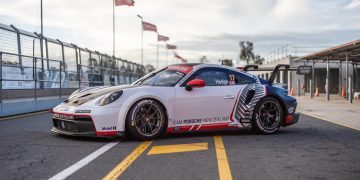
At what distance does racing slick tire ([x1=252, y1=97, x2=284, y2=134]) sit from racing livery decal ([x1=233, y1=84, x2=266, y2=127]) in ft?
0.31

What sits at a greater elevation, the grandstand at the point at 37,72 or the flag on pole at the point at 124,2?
the flag on pole at the point at 124,2

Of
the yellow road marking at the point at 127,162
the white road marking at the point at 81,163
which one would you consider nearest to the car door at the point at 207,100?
the yellow road marking at the point at 127,162

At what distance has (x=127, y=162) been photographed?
17.4 feet

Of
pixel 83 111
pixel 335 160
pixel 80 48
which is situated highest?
pixel 80 48

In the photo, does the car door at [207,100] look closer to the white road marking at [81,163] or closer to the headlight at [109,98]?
the headlight at [109,98]

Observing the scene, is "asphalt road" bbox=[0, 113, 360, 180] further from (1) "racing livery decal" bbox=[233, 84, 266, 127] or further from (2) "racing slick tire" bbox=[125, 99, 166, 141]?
(1) "racing livery decal" bbox=[233, 84, 266, 127]

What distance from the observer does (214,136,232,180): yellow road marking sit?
4.65m

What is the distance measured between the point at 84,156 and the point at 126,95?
5.27 ft

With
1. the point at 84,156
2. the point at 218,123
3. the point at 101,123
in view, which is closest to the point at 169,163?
the point at 84,156

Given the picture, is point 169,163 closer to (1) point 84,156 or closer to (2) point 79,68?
(1) point 84,156

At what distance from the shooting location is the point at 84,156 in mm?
5641

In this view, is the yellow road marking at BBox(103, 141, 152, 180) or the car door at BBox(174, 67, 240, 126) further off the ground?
the car door at BBox(174, 67, 240, 126)

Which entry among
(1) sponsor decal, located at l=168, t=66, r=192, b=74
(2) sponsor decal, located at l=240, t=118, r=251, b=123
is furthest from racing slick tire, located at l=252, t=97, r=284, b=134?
(1) sponsor decal, located at l=168, t=66, r=192, b=74

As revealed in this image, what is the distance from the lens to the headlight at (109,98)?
6.91m
